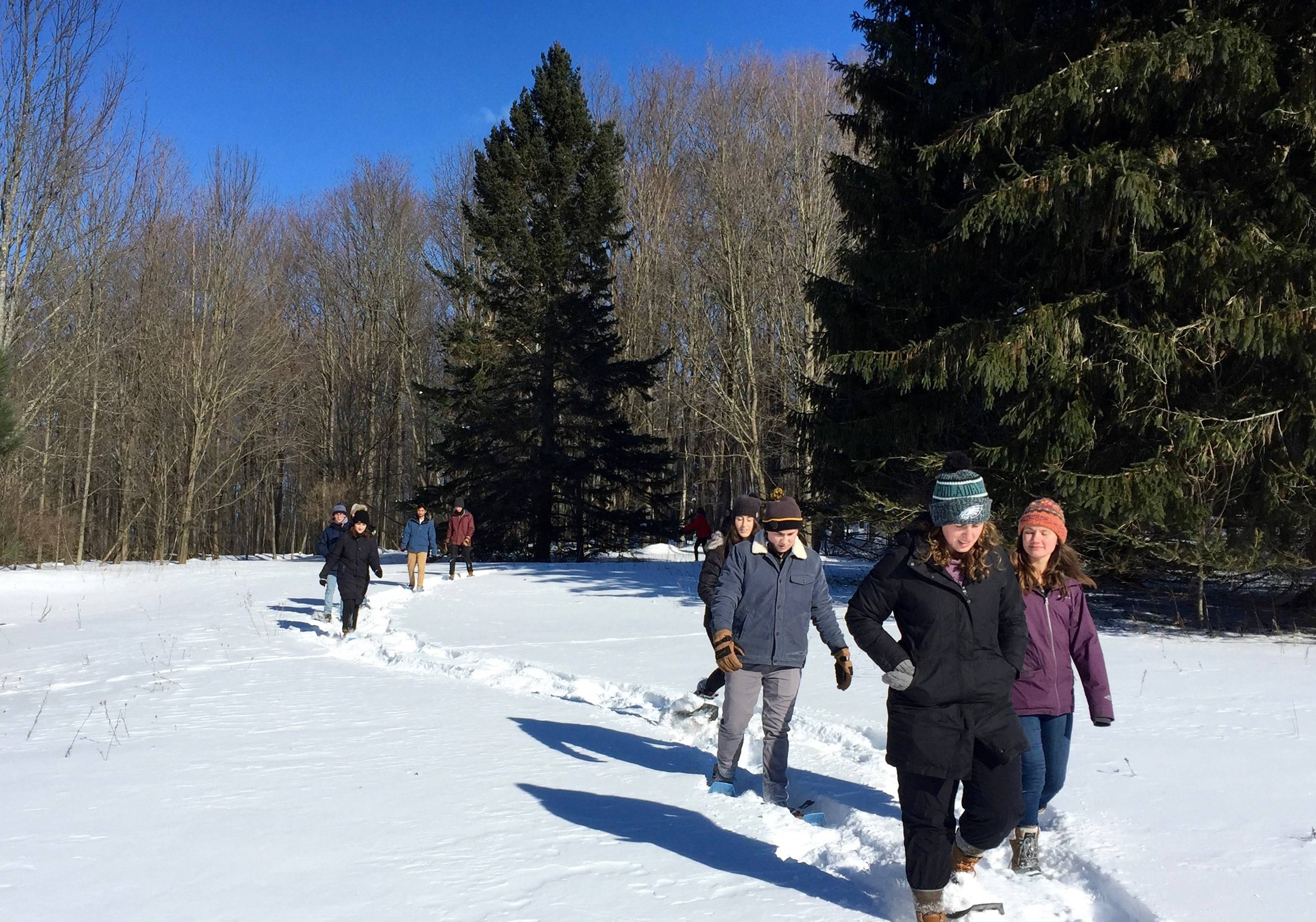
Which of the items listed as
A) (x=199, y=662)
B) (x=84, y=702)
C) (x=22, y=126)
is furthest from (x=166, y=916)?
(x=22, y=126)

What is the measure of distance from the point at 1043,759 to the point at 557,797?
2.74 metres

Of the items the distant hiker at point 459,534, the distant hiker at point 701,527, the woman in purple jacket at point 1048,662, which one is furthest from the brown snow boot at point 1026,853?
the distant hiker at point 459,534

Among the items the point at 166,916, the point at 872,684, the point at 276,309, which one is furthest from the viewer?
the point at 276,309

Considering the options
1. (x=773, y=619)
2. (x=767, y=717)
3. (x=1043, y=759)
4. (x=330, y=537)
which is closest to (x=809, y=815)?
(x=767, y=717)

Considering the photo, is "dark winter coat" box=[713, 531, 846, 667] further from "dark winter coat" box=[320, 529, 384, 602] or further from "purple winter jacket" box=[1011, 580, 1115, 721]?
"dark winter coat" box=[320, 529, 384, 602]

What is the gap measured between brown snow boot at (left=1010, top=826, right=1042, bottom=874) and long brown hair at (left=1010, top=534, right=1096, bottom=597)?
1.14 metres

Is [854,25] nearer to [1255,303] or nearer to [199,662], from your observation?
[1255,303]

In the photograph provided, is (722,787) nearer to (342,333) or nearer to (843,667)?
(843,667)

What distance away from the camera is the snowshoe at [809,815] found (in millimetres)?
5145

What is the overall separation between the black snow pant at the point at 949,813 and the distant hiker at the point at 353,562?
33.8ft

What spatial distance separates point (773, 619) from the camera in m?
5.48

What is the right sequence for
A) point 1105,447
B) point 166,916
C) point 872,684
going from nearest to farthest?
point 166,916
point 872,684
point 1105,447

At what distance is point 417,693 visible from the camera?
29.9 feet

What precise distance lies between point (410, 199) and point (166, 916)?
1833 inches
